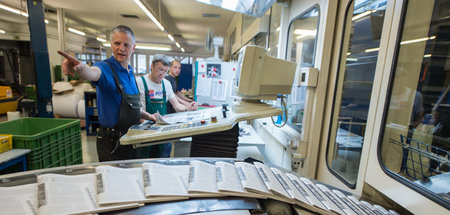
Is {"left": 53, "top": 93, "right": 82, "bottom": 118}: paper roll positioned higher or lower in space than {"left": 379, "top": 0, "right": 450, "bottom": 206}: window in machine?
lower

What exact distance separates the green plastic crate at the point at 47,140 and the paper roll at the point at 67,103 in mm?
3086

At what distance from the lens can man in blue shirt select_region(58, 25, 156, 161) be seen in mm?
1620

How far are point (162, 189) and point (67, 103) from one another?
226 inches

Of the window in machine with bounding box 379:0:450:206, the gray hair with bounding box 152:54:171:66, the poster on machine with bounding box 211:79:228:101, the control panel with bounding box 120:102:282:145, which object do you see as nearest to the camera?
the window in machine with bounding box 379:0:450:206

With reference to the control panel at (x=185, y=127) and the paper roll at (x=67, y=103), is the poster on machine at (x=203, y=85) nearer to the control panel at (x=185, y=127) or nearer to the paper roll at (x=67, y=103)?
the control panel at (x=185, y=127)

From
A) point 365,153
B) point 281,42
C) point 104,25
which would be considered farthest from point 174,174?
point 104,25

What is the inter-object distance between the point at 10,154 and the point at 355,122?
9.12ft

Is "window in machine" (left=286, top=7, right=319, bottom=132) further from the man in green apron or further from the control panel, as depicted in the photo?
the man in green apron

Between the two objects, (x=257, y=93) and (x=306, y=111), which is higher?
(x=257, y=93)

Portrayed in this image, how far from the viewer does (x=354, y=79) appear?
4.97 ft

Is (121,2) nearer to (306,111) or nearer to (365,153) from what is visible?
(306,111)

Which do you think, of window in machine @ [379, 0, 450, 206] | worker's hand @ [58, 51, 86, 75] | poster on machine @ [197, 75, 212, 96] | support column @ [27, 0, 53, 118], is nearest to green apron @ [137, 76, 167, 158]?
worker's hand @ [58, 51, 86, 75]

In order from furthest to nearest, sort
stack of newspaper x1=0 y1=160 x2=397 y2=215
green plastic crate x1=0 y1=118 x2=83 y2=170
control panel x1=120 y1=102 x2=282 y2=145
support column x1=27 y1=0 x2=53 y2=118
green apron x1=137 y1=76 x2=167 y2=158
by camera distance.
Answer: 1. support column x1=27 y1=0 x2=53 y2=118
2. green apron x1=137 y1=76 x2=167 y2=158
3. green plastic crate x1=0 y1=118 x2=83 y2=170
4. control panel x1=120 y1=102 x2=282 y2=145
5. stack of newspaper x1=0 y1=160 x2=397 y2=215

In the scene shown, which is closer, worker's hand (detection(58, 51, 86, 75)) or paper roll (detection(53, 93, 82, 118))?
worker's hand (detection(58, 51, 86, 75))
